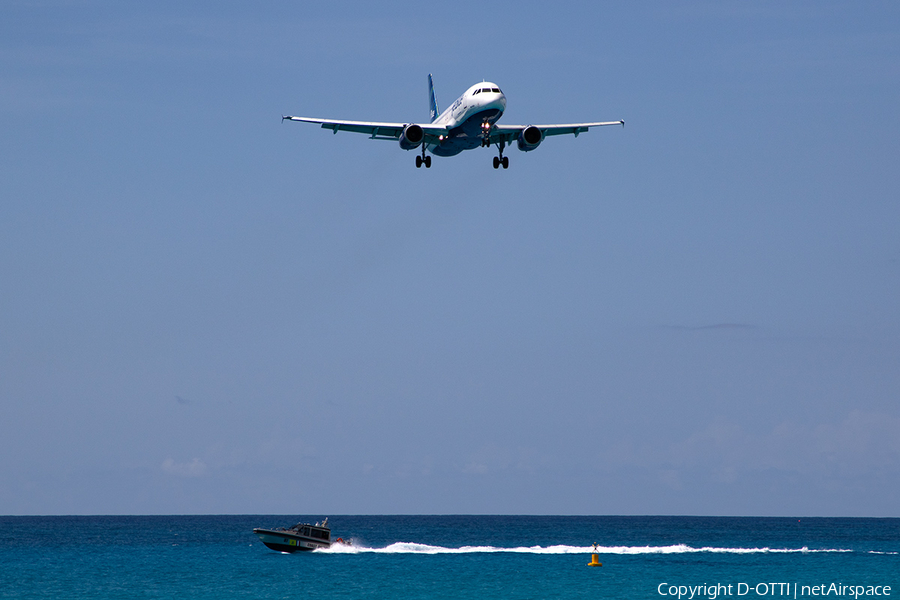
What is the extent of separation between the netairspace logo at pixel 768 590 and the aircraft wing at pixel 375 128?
152ft

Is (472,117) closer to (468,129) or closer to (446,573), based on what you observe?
(468,129)

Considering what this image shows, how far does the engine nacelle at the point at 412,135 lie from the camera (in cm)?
6388

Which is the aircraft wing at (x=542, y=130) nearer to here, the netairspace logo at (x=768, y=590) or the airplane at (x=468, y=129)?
the airplane at (x=468, y=129)

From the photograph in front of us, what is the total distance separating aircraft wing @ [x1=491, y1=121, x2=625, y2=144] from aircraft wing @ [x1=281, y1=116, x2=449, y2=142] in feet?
12.6

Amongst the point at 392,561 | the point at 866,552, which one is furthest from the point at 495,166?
the point at 866,552

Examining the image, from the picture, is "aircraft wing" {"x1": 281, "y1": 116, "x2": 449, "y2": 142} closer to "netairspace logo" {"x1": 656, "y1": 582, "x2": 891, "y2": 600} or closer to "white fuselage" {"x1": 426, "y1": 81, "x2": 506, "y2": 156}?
"white fuselage" {"x1": 426, "y1": 81, "x2": 506, "y2": 156}

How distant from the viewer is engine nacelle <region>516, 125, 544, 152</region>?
217ft

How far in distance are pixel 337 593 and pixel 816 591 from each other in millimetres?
42116

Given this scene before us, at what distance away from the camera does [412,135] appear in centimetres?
6391

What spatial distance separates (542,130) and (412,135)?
971 cm

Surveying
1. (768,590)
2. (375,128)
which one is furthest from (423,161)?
(768,590)

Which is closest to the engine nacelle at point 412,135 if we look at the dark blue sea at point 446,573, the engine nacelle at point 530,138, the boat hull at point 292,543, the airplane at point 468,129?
the airplane at point 468,129

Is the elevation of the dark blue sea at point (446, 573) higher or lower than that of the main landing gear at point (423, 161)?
lower

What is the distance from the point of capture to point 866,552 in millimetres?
147250
